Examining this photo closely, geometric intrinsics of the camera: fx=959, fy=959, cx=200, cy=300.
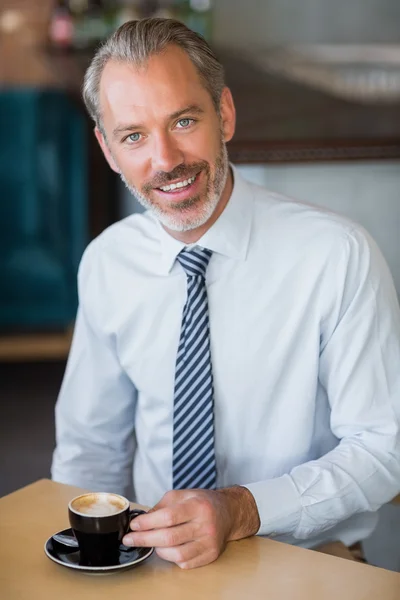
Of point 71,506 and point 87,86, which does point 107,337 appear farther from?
point 71,506

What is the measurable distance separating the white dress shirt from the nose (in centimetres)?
15

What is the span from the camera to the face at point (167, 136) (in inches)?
58.6

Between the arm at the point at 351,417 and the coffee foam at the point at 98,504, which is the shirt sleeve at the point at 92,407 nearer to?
the arm at the point at 351,417

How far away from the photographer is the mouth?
1545 mm

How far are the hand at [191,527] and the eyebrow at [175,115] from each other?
587 mm

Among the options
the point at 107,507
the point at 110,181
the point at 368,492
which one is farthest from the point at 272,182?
the point at 107,507

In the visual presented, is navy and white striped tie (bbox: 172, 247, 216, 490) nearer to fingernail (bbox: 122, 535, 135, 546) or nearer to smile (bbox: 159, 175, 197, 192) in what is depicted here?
smile (bbox: 159, 175, 197, 192)

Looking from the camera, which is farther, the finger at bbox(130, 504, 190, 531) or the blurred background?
the blurred background

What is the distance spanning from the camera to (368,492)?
1.46 meters

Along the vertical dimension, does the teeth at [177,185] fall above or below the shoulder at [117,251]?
above

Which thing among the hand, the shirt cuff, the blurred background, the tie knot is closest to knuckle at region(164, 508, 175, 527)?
the hand

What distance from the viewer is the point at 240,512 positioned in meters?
1.28

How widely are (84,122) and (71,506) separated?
294 cm

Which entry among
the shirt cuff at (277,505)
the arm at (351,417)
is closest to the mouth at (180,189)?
the arm at (351,417)
